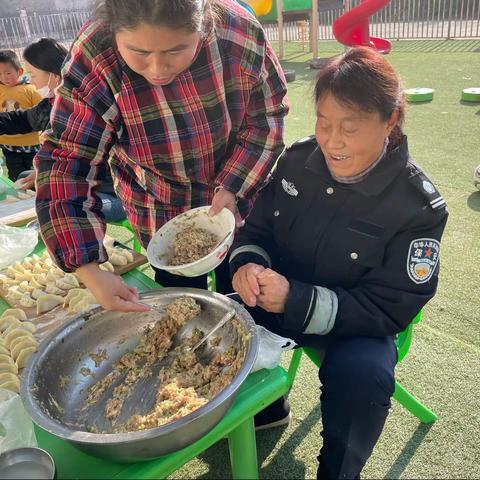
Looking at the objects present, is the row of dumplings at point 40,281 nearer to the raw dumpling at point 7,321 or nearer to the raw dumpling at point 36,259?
the raw dumpling at point 36,259

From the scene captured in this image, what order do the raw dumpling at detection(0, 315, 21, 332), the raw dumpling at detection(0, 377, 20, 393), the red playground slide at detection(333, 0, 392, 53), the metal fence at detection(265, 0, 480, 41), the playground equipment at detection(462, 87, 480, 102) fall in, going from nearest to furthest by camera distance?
the raw dumpling at detection(0, 377, 20, 393) → the raw dumpling at detection(0, 315, 21, 332) → the red playground slide at detection(333, 0, 392, 53) → the playground equipment at detection(462, 87, 480, 102) → the metal fence at detection(265, 0, 480, 41)

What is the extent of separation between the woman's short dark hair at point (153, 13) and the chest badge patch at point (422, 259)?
869 millimetres

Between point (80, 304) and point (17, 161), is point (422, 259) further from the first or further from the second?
point (17, 161)

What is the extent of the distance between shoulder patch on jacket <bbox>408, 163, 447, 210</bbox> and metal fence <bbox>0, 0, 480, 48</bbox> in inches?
436

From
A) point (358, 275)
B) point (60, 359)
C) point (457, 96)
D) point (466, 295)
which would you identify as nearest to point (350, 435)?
point (358, 275)

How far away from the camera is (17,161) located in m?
4.11

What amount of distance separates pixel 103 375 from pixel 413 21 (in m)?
16.3

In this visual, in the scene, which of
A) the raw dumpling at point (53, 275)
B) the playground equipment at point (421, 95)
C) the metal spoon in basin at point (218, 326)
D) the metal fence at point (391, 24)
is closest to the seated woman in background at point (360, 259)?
the metal spoon in basin at point (218, 326)

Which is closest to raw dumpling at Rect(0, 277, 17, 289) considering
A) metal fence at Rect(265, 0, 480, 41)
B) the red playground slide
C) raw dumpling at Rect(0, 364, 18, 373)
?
raw dumpling at Rect(0, 364, 18, 373)

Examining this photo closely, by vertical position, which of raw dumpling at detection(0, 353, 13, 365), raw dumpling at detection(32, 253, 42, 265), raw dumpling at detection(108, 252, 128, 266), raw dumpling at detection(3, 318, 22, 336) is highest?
raw dumpling at detection(0, 353, 13, 365)

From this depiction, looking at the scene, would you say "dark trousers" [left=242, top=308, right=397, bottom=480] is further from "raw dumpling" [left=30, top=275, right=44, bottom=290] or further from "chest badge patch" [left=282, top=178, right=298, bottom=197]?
"raw dumpling" [left=30, top=275, right=44, bottom=290]

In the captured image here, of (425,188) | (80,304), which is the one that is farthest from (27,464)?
(425,188)

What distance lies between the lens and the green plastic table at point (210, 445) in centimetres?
98

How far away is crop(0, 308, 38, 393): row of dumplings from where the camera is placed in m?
1.33
